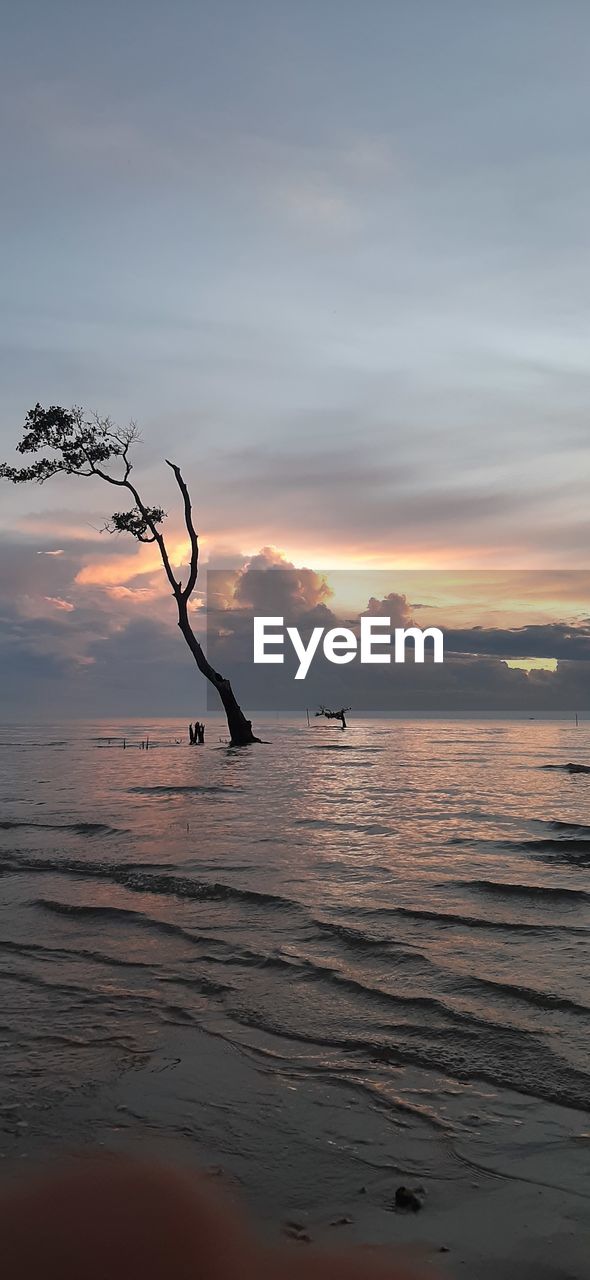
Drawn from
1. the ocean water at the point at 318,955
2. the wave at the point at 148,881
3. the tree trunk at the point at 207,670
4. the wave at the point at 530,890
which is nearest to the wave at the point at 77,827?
the ocean water at the point at 318,955

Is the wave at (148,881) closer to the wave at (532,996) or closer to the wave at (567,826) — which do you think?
the wave at (532,996)

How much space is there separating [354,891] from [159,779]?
18254mm

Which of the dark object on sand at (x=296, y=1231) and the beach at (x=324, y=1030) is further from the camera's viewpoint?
the beach at (x=324, y=1030)

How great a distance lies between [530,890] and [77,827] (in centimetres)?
890

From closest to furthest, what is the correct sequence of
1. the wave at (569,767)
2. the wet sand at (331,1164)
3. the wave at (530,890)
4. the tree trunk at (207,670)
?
the wet sand at (331,1164) → the wave at (530,890) → the wave at (569,767) → the tree trunk at (207,670)

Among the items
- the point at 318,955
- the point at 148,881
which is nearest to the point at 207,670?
the point at 148,881

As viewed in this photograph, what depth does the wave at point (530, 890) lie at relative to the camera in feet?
34.8

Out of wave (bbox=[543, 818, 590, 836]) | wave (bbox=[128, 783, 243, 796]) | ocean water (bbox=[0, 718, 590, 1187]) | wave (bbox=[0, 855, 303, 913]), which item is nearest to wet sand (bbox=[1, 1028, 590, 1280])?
ocean water (bbox=[0, 718, 590, 1187])

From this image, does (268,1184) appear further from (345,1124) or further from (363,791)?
(363,791)

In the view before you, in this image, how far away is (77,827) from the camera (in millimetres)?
16031

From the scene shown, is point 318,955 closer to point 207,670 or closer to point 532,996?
point 532,996

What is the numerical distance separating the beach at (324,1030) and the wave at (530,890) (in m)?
0.05

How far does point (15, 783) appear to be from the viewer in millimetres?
26766

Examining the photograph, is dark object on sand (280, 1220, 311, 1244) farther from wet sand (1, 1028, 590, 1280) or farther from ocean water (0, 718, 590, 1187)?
ocean water (0, 718, 590, 1187)
